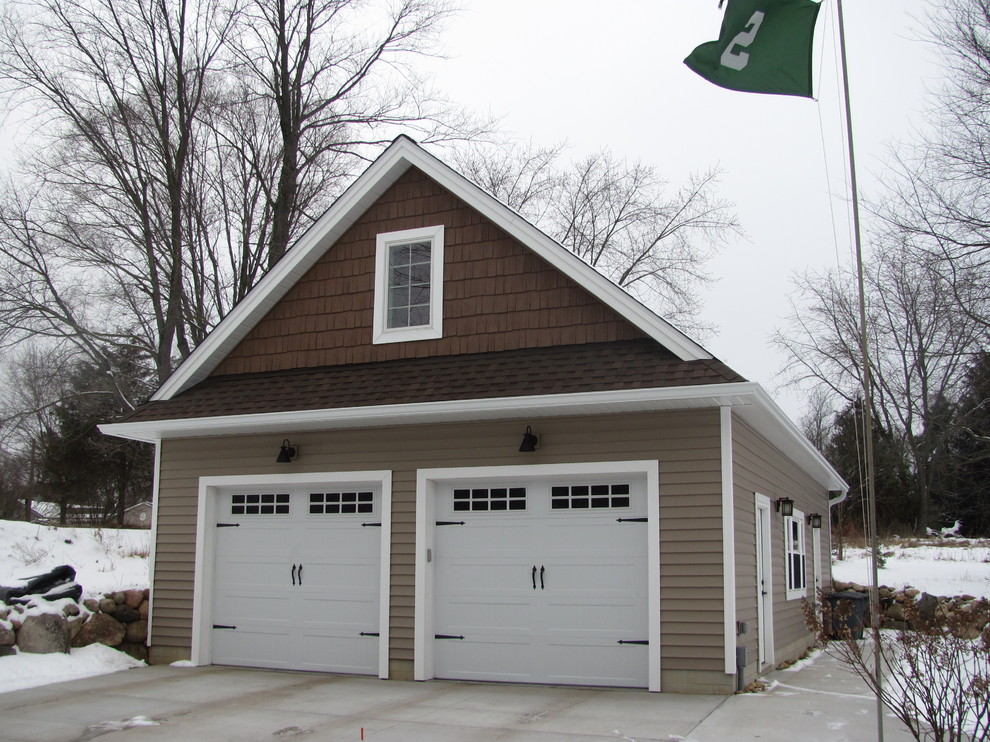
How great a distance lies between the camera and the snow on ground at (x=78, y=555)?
47.6 ft

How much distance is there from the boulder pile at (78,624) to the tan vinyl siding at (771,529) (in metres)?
7.03

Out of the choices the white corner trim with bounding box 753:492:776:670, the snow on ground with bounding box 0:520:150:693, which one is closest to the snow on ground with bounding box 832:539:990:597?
the white corner trim with bounding box 753:492:776:670

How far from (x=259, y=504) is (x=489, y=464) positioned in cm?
309

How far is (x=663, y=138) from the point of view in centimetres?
2895

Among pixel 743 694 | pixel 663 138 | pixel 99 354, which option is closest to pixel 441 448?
pixel 743 694

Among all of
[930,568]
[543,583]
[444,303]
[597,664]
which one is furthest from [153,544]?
[930,568]

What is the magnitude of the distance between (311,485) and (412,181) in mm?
3865

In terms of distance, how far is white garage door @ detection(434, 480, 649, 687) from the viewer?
9.11m

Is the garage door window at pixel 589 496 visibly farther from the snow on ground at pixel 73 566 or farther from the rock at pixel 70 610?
the rock at pixel 70 610

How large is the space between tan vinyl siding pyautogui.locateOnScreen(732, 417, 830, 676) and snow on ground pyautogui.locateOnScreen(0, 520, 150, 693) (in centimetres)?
702

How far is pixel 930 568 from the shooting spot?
21.5 meters

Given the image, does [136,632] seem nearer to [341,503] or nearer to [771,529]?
[341,503]

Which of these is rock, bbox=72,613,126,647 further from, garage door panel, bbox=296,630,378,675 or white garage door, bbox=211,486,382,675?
garage door panel, bbox=296,630,378,675

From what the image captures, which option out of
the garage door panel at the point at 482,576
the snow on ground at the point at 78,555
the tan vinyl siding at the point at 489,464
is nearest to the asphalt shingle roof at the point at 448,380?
the tan vinyl siding at the point at 489,464
